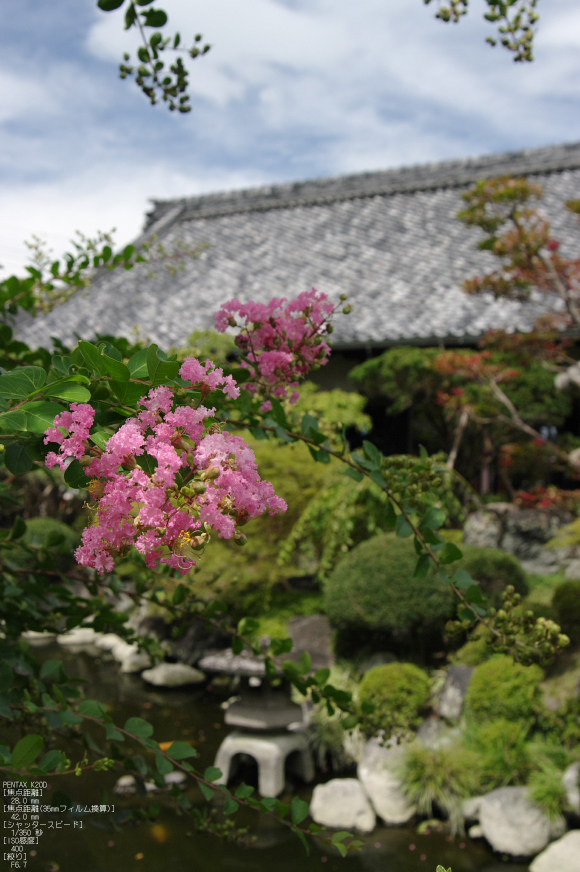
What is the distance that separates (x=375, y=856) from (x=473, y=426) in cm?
459

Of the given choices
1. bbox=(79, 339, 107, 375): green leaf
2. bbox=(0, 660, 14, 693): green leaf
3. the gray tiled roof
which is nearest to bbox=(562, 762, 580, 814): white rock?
bbox=(0, 660, 14, 693): green leaf

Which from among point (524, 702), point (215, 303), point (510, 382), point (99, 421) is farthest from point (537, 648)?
point (215, 303)

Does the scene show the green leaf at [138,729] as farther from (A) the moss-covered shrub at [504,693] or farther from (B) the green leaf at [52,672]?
(A) the moss-covered shrub at [504,693]

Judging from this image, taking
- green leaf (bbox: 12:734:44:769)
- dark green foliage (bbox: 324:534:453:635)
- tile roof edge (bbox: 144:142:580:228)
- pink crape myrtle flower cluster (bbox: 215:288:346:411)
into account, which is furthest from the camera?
tile roof edge (bbox: 144:142:580:228)

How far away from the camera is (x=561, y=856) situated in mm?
3301

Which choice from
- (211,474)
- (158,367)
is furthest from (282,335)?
(211,474)

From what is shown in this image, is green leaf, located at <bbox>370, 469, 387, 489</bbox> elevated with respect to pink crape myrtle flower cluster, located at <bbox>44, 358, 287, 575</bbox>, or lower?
lower

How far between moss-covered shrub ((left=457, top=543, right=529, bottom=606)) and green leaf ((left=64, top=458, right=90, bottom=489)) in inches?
→ 179

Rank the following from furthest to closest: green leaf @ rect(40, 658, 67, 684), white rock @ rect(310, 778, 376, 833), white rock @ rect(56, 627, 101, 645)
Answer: white rock @ rect(56, 627, 101, 645)
white rock @ rect(310, 778, 376, 833)
green leaf @ rect(40, 658, 67, 684)

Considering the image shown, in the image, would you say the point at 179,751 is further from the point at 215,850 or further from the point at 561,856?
the point at 561,856

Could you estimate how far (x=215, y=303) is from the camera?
10250mm

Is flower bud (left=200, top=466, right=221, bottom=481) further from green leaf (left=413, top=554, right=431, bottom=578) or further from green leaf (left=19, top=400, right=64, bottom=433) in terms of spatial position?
green leaf (left=413, top=554, right=431, bottom=578)

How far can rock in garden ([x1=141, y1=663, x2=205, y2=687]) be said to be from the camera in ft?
20.2

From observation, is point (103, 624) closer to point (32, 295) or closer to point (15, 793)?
point (15, 793)
